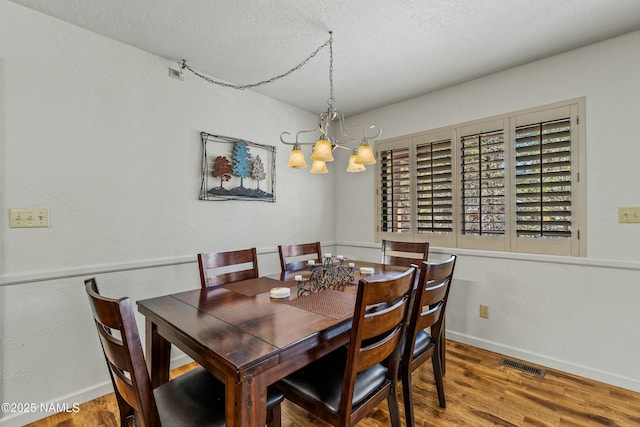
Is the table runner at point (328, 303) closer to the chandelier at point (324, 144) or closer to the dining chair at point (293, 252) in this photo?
the dining chair at point (293, 252)

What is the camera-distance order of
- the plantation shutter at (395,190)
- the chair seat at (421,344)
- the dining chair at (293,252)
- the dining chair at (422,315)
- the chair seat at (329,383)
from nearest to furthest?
the chair seat at (329,383) → the dining chair at (422,315) → the chair seat at (421,344) → the dining chair at (293,252) → the plantation shutter at (395,190)

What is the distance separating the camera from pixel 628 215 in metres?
2.02

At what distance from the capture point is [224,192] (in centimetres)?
266

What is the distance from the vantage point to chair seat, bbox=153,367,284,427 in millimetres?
1091

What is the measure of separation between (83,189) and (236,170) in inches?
44.5

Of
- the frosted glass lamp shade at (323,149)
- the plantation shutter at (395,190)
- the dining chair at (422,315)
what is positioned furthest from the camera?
the plantation shutter at (395,190)

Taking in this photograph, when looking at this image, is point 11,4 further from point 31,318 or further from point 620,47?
point 620,47

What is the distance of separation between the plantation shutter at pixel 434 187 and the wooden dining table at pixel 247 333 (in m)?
1.47

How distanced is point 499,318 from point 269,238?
222 cm

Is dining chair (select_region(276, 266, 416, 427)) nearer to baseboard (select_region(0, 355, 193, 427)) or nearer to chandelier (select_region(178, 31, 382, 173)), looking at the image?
chandelier (select_region(178, 31, 382, 173))

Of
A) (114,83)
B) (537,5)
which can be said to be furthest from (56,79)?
(537,5)

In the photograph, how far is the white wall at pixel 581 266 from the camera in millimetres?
2033

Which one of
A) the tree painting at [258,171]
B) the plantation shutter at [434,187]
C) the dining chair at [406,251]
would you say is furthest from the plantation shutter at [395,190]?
the tree painting at [258,171]

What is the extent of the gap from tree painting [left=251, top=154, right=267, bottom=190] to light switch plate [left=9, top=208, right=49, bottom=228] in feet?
5.01
